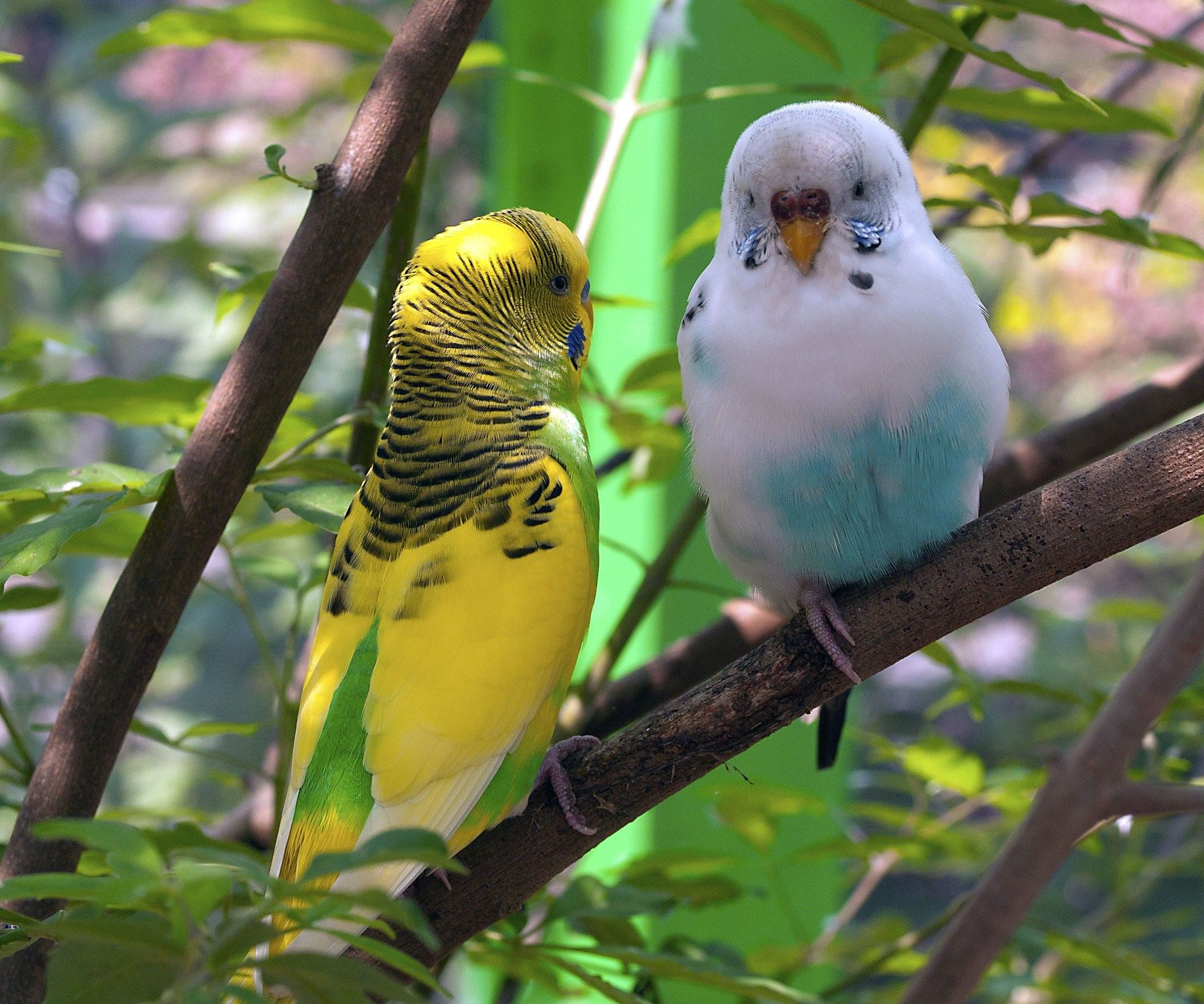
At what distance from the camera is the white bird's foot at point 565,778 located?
53 cm

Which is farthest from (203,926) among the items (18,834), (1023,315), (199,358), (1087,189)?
(1087,189)

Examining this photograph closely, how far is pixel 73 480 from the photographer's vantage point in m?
0.53

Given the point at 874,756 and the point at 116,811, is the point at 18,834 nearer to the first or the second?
the point at 116,811

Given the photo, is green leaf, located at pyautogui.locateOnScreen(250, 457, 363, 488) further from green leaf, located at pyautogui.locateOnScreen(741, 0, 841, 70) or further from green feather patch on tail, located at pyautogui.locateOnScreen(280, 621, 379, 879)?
green leaf, located at pyautogui.locateOnScreen(741, 0, 841, 70)

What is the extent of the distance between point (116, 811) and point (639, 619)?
336 millimetres

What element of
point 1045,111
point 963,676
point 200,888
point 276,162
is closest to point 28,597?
point 276,162

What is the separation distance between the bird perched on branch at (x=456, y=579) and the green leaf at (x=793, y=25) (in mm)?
184

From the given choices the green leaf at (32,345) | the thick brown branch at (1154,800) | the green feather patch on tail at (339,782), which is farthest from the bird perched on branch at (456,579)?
the thick brown branch at (1154,800)

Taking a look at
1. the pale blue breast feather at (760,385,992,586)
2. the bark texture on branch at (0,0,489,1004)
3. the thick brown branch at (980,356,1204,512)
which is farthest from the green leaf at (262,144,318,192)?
the thick brown branch at (980,356,1204,512)

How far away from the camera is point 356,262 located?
532 millimetres

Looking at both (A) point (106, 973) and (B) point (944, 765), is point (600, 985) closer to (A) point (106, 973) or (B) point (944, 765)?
(A) point (106, 973)

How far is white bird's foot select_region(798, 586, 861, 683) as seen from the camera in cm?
52

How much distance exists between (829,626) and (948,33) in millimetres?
250

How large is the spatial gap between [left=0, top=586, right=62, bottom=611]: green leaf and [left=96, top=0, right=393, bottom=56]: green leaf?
280 millimetres
